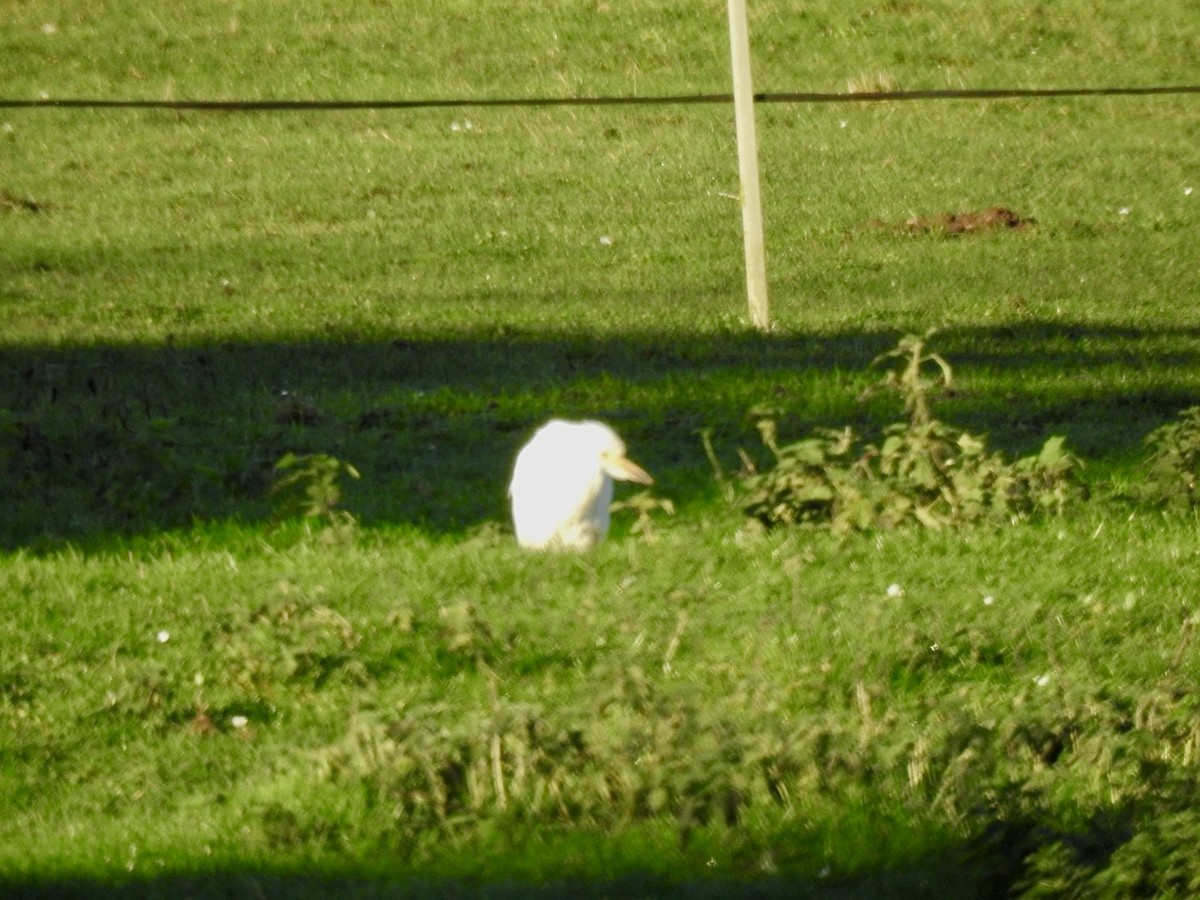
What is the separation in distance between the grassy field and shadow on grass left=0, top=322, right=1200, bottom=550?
40mm

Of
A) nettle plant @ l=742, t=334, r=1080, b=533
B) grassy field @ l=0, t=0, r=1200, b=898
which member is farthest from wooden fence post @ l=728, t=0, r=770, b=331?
nettle plant @ l=742, t=334, r=1080, b=533

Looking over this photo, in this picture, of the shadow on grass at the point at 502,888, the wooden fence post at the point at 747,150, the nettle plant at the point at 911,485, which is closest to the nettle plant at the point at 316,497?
the nettle plant at the point at 911,485

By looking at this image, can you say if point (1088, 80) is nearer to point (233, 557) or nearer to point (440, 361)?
point (440, 361)

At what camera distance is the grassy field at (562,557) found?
4531 mm

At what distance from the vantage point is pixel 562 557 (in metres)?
6.62

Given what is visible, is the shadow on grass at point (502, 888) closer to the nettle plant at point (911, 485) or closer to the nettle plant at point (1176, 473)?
the nettle plant at point (911, 485)

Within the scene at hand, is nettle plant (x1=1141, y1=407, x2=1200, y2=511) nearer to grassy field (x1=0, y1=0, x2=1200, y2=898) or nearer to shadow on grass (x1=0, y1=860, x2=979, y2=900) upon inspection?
grassy field (x1=0, y1=0, x2=1200, y2=898)

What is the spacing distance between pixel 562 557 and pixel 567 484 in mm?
270

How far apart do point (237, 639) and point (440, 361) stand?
5.34 m

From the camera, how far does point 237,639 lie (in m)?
5.82

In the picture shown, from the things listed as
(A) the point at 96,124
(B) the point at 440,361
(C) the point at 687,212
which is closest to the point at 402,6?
(A) the point at 96,124

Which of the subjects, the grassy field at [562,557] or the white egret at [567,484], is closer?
the grassy field at [562,557]

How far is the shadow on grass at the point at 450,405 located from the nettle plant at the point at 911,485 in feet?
2.49

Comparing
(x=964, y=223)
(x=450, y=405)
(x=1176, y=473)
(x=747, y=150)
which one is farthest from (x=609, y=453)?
(x=964, y=223)
